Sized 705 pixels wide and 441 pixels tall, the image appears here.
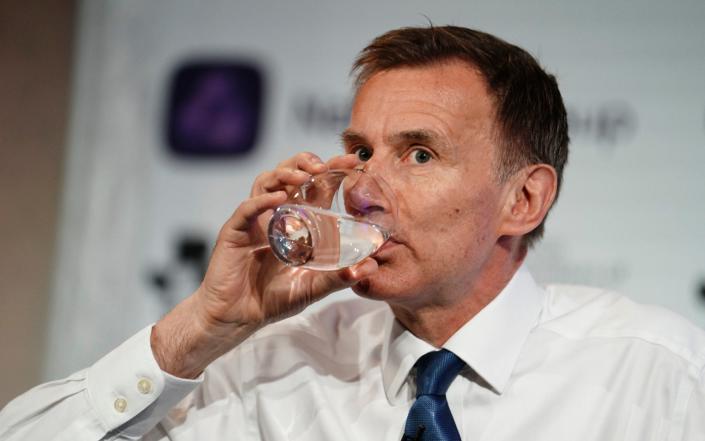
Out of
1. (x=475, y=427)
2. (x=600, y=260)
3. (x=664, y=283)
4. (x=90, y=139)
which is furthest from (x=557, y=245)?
(x=90, y=139)

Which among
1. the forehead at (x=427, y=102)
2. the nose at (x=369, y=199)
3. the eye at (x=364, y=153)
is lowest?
the nose at (x=369, y=199)

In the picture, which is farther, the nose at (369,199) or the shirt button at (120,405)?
the shirt button at (120,405)

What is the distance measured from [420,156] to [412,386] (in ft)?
1.78

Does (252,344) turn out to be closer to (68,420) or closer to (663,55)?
(68,420)

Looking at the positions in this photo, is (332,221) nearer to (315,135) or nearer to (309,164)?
(309,164)

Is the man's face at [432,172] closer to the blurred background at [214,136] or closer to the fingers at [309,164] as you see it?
the fingers at [309,164]

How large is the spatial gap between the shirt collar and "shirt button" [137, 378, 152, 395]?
553 mm

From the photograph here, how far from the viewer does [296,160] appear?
5.42ft

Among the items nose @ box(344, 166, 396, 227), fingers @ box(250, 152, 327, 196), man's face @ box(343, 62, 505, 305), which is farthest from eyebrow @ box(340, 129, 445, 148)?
fingers @ box(250, 152, 327, 196)

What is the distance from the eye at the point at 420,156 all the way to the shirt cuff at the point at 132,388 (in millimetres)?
705

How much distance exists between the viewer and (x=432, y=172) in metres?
1.83

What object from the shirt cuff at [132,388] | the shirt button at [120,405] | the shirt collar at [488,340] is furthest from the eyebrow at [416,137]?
the shirt button at [120,405]

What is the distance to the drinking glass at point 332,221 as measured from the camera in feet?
5.30

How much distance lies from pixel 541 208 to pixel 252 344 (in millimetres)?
813
